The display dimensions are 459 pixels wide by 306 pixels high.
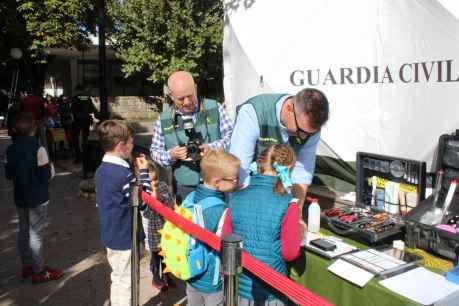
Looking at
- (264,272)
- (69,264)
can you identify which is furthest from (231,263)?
(69,264)

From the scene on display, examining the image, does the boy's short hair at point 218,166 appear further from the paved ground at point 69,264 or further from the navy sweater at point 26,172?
the navy sweater at point 26,172

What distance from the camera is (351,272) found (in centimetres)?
224

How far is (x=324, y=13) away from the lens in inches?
165

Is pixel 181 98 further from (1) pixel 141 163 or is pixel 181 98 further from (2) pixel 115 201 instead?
(2) pixel 115 201

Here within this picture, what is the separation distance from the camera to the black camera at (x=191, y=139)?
294 centimetres

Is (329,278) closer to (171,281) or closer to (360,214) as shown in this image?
(360,214)

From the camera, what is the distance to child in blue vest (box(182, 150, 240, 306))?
2234 mm

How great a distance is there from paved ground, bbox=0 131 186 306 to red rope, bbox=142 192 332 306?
152 cm

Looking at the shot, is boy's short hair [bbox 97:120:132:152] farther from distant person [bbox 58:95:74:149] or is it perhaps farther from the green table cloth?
distant person [bbox 58:95:74:149]

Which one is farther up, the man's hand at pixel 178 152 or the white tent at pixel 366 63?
the white tent at pixel 366 63

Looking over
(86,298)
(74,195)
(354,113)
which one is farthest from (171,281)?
(74,195)

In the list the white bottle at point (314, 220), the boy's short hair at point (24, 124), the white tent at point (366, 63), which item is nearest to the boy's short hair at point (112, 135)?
the boy's short hair at point (24, 124)

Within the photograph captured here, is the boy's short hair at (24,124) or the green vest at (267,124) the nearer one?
the green vest at (267,124)

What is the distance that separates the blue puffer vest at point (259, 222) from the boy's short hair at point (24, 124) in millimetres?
2196
